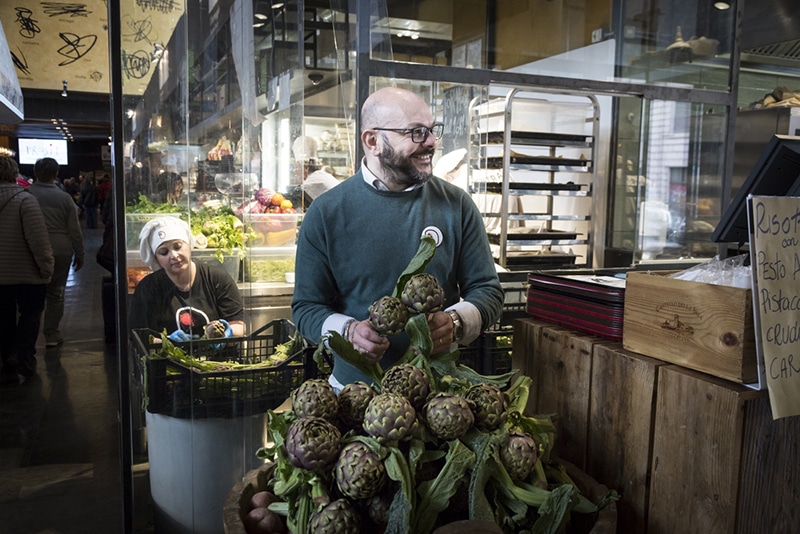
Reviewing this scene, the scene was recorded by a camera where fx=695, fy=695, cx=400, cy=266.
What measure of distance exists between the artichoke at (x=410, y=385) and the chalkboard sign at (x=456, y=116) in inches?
121

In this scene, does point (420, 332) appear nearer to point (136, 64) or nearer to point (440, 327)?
point (440, 327)

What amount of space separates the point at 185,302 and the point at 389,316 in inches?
70.7

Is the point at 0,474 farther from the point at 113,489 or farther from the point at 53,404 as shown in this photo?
the point at 53,404

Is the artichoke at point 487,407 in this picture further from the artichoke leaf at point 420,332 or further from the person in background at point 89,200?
the person in background at point 89,200

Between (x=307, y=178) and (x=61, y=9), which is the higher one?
(x=61, y=9)

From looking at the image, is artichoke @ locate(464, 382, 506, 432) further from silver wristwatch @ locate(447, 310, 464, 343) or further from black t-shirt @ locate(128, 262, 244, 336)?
black t-shirt @ locate(128, 262, 244, 336)

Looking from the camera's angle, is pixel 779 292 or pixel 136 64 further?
pixel 136 64

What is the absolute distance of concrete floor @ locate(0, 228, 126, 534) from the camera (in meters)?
3.47

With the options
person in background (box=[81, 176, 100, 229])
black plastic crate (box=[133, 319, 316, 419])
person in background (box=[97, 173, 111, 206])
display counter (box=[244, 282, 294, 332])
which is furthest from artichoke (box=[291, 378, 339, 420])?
person in background (box=[81, 176, 100, 229])

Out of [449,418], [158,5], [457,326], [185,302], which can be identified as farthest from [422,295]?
[158,5]

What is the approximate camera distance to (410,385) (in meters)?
1.33

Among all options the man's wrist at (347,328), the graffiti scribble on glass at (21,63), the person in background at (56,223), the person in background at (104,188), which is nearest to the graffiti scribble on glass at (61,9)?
the graffiti scribble on glass at (21,63)

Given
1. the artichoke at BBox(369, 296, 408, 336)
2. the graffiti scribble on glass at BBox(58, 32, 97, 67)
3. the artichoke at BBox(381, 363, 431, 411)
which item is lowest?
the artichoke at BBox(381, 363, 431, 411)

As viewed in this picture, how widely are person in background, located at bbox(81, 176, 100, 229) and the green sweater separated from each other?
63.7ft
